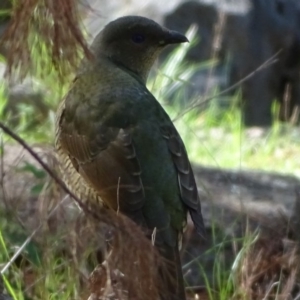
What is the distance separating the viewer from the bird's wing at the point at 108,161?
4.29 m

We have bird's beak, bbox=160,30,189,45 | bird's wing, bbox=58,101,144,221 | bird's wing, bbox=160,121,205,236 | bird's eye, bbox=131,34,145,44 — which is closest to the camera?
bird's wing, bbox=58,101,144,221

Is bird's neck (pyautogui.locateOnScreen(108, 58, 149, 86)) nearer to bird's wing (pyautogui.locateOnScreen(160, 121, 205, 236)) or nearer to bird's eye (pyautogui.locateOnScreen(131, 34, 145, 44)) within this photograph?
bird's eye (pyautogui.locateOnScreen(131, 34, 145, 44))

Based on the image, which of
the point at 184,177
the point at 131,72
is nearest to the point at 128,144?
the point at 184,177

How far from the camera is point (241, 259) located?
4.83m

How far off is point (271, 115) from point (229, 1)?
1436 mm

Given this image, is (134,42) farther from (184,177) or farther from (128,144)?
(184,177)

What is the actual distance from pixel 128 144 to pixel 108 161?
13cm

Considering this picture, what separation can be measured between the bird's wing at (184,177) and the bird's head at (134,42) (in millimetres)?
551

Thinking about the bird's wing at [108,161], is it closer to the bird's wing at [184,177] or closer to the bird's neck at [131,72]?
the bird's wing at [184,177]

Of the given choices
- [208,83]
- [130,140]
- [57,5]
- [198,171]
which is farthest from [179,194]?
[208,83]

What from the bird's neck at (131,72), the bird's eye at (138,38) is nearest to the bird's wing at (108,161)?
the bird's neck at (131,72)

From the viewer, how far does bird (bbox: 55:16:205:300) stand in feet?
14.2

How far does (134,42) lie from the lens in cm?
Answer: 512

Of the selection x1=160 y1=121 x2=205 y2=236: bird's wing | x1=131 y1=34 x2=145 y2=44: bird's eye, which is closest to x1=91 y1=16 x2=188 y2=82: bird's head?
x1=131 y1=34 x2=145 y2=44: bird's eye
